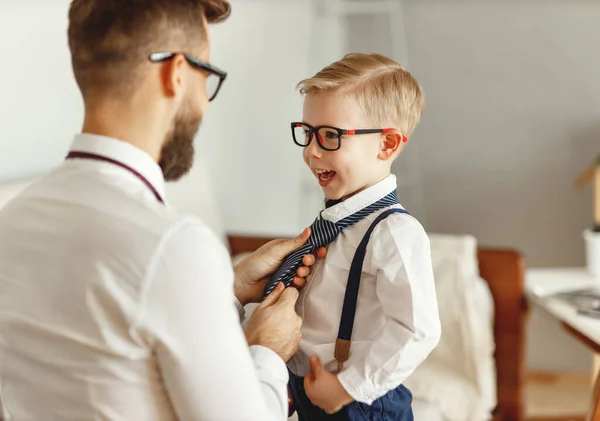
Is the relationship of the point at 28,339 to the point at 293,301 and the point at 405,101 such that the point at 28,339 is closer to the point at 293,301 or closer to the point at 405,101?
the point at 293,301

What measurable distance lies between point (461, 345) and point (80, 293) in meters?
1.54

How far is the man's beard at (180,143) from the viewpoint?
3.14 feet

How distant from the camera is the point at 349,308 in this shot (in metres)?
1.12

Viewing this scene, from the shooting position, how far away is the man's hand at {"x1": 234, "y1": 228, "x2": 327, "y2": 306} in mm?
1214

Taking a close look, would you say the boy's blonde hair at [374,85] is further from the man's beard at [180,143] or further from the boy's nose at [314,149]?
the man's beard at [180,143]

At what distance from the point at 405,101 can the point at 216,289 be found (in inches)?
18.4

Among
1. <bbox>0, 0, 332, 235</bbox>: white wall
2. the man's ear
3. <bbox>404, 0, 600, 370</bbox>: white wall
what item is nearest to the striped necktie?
the man's ear

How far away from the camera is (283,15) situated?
2.97 meters

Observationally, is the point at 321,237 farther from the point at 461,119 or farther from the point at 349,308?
the point at 461,119

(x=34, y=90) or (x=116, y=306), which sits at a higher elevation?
(x=34, y=90)

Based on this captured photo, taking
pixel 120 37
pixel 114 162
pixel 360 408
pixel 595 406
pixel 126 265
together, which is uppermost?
pixel 120 37

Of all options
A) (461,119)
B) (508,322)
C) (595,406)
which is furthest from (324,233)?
(461,119)

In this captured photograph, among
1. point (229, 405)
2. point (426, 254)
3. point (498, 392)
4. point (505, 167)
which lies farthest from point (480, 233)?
point (229, 405)

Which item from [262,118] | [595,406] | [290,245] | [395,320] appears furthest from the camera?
[262,118]
